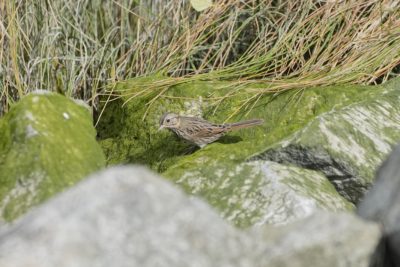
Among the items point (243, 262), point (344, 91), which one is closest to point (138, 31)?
point (344, 91)

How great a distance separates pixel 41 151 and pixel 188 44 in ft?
8.70

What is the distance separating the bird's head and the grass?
0.94 ft

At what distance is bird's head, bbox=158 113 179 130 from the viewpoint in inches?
244

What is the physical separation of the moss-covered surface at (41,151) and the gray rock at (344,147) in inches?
33.1

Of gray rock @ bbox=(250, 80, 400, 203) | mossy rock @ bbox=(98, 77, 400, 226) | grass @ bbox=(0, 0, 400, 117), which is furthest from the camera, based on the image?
grass @ bbox=(0, 0, 400, 117)

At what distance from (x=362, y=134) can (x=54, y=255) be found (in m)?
2.73

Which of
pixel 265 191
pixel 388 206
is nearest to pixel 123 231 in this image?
pixel 388 206

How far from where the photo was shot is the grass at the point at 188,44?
22.1ft

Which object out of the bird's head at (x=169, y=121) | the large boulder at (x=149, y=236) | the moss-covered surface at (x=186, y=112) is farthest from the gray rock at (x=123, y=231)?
the bird's head at (x=169, y=121)

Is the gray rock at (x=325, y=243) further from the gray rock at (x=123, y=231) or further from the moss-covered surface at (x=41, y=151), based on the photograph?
the moss-covered surface at (x=41, y=151)

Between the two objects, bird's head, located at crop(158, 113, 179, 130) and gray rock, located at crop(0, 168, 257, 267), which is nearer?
gray rock, located at crop(0, 168, 257, 267)

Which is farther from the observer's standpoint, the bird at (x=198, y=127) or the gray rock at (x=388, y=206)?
the bird at (x=198, y=127)

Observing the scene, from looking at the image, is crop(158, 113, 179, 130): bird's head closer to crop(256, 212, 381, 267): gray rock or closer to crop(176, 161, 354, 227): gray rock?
crop(176, 161, 354, 227): gray rock

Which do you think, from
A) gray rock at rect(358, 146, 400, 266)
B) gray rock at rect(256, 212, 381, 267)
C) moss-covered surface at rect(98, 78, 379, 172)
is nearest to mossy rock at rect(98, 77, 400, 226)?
moss-covered surface at rect(98, 78, 379, 172)
